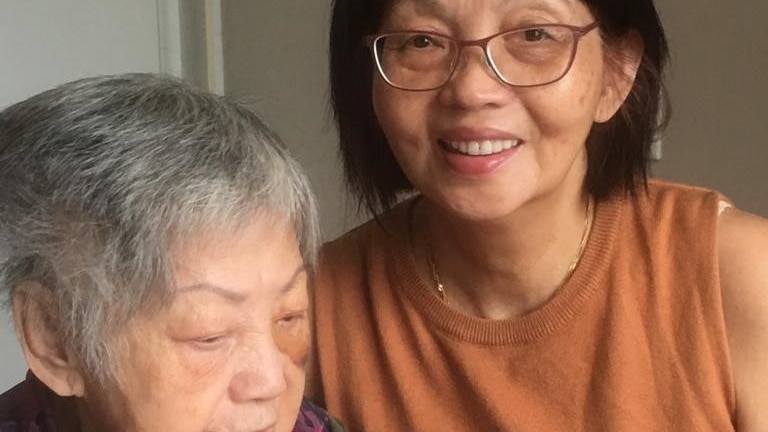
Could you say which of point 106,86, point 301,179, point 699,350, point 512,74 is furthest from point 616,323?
point 106,86

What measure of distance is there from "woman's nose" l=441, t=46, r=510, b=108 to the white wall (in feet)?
4.35

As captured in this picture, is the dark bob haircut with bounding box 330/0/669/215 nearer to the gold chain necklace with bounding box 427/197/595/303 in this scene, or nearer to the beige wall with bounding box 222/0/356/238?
the gold chain necklace with bounding box 427/197/595/303

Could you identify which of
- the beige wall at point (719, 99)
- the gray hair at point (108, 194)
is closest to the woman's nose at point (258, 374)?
the gray hair at point (108, 194)

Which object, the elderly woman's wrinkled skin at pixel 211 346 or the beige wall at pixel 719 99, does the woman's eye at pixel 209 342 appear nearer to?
A: the elderly woman's wrinkled skin at pixel 211 346

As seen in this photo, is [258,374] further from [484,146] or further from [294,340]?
[484,146]

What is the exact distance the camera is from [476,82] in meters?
1.05

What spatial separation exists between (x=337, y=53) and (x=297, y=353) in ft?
1.51

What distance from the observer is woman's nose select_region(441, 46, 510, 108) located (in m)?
1.05

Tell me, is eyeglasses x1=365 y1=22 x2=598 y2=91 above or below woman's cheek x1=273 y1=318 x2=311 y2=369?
above

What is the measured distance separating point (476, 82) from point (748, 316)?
43 centimetres

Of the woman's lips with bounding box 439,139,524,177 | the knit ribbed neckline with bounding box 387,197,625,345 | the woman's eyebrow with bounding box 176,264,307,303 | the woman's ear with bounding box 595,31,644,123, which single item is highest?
the woman's ear with bounding box 595,31,644,123

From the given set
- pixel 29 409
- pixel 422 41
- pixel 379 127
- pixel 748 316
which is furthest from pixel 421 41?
pixel 29 409

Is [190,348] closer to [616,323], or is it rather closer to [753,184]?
[616,323]

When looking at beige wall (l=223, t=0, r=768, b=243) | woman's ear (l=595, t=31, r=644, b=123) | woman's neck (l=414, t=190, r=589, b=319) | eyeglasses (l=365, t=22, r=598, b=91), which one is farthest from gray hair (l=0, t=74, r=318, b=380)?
beige wall (l=223, t=0, r=768, b=243)
